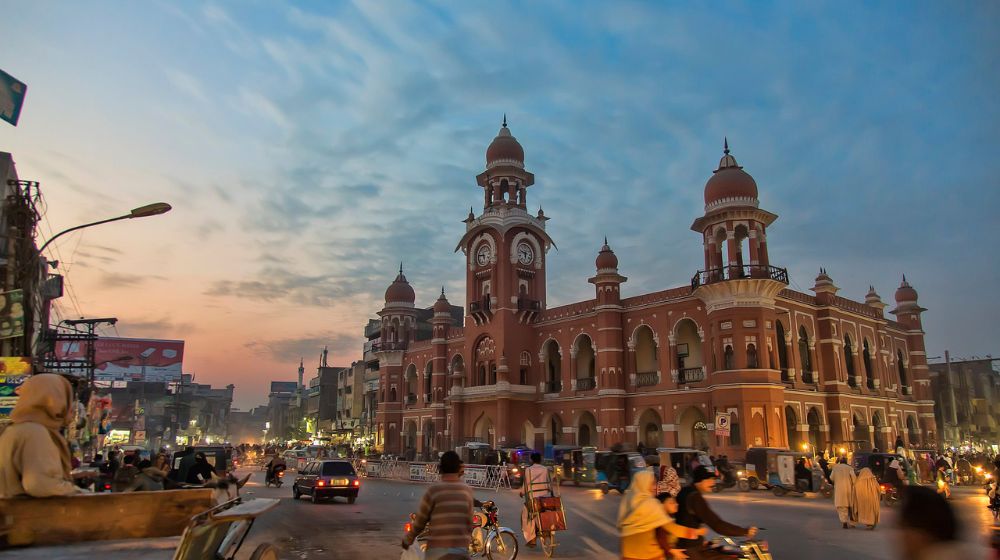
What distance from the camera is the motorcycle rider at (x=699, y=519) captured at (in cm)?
628

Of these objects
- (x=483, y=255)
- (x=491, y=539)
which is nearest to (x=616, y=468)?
(x=491, y=539)

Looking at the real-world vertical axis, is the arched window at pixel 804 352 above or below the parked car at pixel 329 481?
above

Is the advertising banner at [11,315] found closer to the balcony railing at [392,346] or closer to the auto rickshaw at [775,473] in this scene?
the auto rickshaw at [775,473]

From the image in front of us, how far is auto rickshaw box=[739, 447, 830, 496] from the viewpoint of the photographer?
25.0 m

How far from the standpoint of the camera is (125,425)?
7200 cm

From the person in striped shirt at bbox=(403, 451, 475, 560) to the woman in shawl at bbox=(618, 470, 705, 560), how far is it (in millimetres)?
1427

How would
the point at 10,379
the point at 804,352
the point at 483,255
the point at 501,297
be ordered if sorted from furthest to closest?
1. the point at 483,255
2. the point at 501,297
3. the point at 804,352
4. the point at 10,379

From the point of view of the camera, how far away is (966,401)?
6450 cm

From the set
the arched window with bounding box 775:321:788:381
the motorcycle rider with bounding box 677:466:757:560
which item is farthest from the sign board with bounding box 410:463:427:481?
the motorcycle rider with bounding box 677:466:757:560

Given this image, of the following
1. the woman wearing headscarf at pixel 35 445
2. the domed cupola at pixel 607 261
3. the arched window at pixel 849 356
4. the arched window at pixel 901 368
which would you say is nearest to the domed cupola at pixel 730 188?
the domed cupola at pixel 607 261

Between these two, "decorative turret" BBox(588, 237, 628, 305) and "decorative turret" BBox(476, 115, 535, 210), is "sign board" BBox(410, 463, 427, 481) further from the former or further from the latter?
"decorative turret" BBox(476, 115, 535, 210)

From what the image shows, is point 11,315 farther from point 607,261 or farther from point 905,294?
point 905,294

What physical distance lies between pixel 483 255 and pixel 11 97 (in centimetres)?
3334

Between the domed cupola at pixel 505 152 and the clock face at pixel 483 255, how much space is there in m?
5.83
